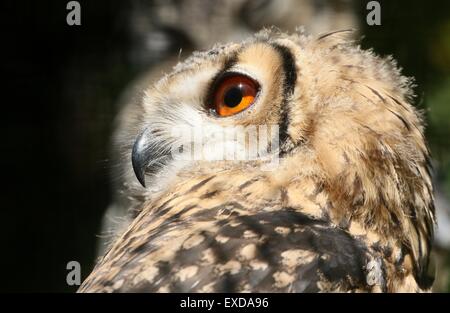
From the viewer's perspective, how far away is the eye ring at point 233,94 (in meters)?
1.52

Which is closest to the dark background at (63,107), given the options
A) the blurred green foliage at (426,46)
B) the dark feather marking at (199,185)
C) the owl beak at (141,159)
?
the blurred green foliage at (426,46)

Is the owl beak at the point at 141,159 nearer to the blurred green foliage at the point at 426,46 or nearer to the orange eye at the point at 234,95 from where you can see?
the orange eye at the point at 234,95

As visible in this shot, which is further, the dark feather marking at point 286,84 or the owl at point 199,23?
the owl at point 199,23

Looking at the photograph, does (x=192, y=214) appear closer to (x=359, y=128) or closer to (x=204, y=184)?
(x=204, y=184)

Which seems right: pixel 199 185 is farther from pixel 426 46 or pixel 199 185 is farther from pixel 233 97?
pixel 426 46

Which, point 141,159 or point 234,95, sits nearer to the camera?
point 234,95

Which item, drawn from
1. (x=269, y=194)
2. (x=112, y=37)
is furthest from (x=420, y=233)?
(x=112, y=37)

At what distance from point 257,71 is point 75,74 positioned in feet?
6.61

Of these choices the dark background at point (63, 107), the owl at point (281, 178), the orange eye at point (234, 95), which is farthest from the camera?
the dark background at point (63, 107)

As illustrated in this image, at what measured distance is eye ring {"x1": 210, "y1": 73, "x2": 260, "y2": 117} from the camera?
1523 mm

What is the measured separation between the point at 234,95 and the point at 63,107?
2.08 metres

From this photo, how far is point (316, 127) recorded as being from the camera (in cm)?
145

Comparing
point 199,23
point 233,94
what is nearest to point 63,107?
point 199,23

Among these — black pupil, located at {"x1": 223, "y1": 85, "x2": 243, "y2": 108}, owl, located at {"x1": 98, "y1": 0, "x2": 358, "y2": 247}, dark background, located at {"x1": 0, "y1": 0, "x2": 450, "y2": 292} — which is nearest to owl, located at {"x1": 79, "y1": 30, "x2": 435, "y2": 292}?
black pupil, located at {"x1": 223, "y1": 85, "x2": 243, "y2": 108}
